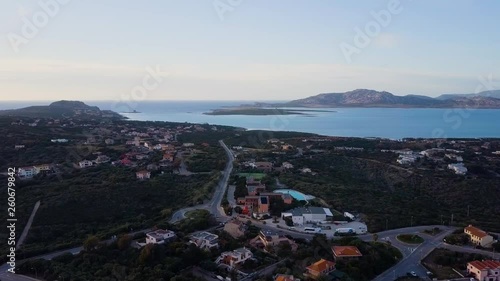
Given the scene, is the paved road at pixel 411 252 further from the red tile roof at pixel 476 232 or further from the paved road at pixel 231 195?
the paved road at pixel 231 195

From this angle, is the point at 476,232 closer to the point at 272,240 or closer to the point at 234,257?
the point at 272,240

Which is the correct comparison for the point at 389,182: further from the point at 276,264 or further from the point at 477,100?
the point at 477,100

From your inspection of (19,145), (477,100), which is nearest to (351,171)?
(19,145)

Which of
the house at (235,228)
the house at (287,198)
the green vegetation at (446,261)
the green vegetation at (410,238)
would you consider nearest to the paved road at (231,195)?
the house at (287,198)

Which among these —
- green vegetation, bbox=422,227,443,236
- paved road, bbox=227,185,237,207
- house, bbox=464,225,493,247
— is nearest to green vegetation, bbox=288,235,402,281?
green vegetation, bbox=422,227,443,236

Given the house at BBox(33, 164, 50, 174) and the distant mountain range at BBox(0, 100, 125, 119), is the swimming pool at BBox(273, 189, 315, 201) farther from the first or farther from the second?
the distant mountain range at BBox(0, 100, 125, 119)

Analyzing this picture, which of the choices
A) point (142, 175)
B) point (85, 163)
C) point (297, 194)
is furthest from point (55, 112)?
point (297, 194)
